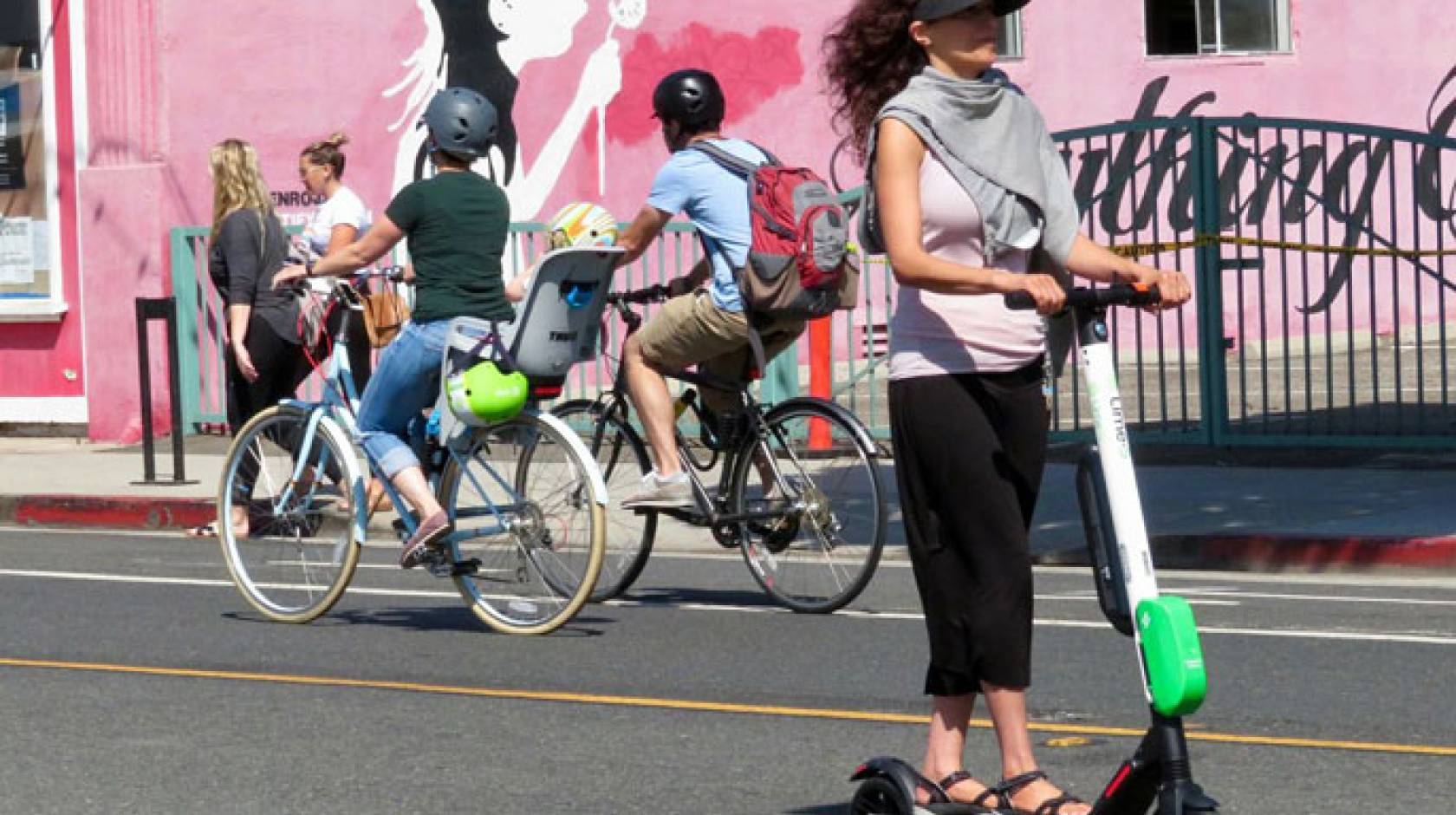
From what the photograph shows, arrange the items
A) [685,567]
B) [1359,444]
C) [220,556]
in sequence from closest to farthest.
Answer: [685,567] < [220,556] < [1359,444]

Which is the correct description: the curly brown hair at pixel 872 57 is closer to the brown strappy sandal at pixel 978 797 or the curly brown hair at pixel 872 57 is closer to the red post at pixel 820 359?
the brown strappy sandal at pixel 978 797

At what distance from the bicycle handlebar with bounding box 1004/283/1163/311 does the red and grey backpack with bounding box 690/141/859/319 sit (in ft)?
13.0

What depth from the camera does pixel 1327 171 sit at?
15.8m

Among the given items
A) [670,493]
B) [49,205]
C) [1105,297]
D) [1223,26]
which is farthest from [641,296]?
[1223,26]

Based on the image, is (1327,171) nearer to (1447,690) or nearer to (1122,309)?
(1122,309)

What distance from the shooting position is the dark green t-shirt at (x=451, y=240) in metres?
9.11

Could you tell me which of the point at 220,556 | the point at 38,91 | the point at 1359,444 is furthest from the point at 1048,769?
the point at 38,91

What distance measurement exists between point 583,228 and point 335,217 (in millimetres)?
4259

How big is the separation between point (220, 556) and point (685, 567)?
2.37 metres

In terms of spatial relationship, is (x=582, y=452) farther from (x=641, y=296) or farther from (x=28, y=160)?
(x=28, y=160)

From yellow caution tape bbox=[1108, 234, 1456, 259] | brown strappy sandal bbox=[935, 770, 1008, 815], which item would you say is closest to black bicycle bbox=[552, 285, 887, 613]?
brown strappy sandal bbox=[935, 770, 1008, 815]

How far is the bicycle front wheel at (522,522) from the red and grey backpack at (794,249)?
944 millimetres

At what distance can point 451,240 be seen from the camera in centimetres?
912

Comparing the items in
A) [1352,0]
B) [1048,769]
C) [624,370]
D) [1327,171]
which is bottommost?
[1048,769]
